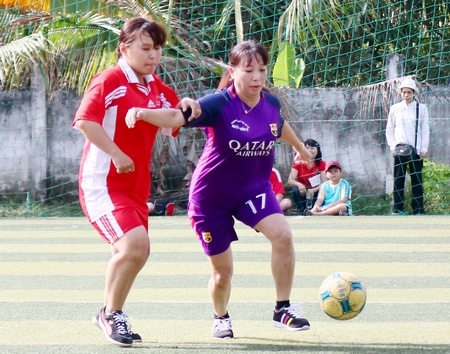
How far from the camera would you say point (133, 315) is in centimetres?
682

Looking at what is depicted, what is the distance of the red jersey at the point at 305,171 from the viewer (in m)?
14.1

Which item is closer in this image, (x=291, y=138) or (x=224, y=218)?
(x=224, y=218)

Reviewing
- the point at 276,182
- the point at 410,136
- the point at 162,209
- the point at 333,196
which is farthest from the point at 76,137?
the point at 410,136

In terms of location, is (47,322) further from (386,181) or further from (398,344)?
(386,181)

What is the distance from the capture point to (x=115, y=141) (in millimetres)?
5727

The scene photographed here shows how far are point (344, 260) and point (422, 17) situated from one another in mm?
7139

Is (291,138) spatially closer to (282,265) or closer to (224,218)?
(224,218)

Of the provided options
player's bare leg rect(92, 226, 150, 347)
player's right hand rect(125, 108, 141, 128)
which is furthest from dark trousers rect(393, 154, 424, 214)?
player's right hand rect(125, 108, 141, 128)

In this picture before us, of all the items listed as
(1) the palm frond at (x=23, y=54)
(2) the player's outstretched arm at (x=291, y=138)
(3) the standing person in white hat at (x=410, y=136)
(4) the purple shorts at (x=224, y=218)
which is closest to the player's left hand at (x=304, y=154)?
(2) the player's outstretched arm at (x=291, y=138)

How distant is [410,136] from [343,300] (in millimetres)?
8232

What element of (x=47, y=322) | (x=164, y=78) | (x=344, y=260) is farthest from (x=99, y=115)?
(x=164, y=78)

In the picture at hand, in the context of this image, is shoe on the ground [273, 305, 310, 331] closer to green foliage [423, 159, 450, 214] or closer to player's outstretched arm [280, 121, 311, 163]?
player's outstretched arm [280, 121, 311, 163]

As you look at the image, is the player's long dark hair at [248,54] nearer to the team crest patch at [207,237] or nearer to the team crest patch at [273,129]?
the team crest patch at [273,129]

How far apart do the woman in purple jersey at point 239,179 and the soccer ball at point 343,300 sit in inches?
A: 6.9
